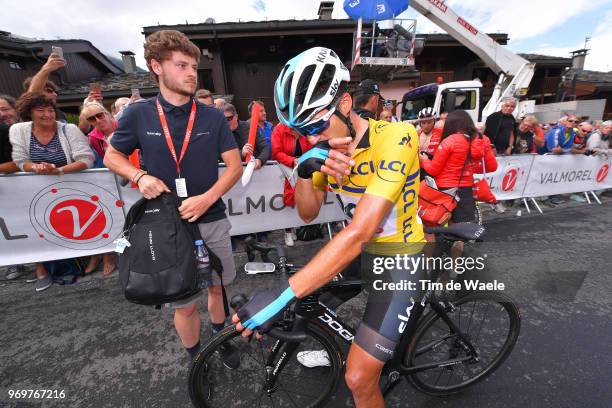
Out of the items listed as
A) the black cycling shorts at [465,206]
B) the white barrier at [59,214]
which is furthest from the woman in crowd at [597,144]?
the white barrier at [59,214]

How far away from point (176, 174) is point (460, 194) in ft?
11.2

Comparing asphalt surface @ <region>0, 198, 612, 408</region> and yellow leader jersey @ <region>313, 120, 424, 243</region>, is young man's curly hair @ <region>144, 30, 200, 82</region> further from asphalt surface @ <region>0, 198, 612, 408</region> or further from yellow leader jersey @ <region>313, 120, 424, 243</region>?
asphalt surface @ <region>0, 198, 612, 408</region>

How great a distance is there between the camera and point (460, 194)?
11.6ft

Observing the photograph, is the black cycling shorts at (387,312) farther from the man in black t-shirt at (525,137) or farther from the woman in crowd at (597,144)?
the woman in crowd at (597,144)

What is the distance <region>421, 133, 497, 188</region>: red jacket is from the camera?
10.8ft

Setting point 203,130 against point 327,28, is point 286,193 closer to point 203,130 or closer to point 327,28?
point 203,130

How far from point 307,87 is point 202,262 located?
1.39m

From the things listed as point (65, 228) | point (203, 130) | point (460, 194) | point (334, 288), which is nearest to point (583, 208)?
point (460, 194)

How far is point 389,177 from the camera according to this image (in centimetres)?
129

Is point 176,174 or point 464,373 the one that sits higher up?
point 176,174

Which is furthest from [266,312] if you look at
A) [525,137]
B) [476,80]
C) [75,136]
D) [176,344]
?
[476,80]

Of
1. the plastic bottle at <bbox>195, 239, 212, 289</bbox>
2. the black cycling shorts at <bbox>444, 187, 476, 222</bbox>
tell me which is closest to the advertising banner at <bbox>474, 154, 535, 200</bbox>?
the black cycling shorts at <bbox>444, 187, 476, 222</bbox>

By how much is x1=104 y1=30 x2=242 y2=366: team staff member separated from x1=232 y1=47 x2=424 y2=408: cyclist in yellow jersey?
2.39 ft

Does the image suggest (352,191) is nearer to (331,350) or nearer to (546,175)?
(331,350)
